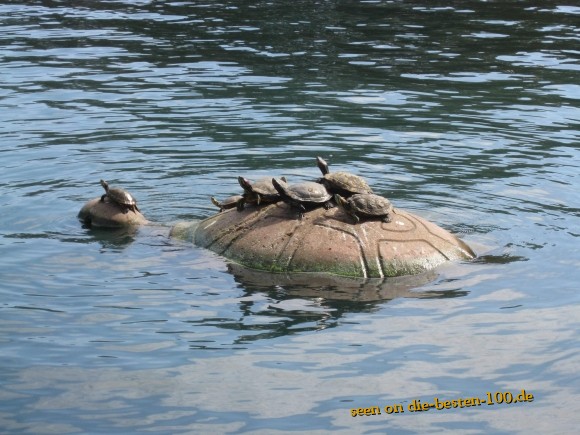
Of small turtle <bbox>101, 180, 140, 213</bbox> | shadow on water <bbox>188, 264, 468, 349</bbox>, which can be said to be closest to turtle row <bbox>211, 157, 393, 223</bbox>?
shadow on water <bbox>188, 264, 468, 349</bbox>

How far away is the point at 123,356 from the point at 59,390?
0.69 m

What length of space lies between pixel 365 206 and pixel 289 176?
3199 millimetres

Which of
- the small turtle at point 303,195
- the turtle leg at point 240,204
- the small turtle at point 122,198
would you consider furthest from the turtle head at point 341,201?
the small turtle at point 122,198

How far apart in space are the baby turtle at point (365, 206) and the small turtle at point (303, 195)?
15 cm

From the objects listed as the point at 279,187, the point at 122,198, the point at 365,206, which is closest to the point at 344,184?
the point at 365,206

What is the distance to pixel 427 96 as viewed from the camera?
1745 cm

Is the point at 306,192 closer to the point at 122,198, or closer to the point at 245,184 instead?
the point at 245,184

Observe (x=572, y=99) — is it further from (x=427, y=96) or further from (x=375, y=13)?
(x=375, y=13)

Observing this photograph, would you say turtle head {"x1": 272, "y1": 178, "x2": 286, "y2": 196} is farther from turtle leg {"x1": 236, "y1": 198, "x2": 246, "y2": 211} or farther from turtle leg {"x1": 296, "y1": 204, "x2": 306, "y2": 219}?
turtle leg {"x1": 236, "y1": 198, "x2": 246, "y2": 211}

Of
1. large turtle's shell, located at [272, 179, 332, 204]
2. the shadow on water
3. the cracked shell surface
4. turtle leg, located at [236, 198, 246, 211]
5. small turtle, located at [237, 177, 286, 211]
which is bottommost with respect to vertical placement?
the shadow on water

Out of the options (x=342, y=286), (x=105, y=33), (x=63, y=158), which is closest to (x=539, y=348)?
(x=342, y=286)

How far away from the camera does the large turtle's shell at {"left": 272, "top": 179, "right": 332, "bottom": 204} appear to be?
10477 mm

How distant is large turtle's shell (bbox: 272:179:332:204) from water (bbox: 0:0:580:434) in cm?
86

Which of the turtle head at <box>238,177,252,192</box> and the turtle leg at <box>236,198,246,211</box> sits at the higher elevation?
the turtle head at <box>238,177,252,192</box>
